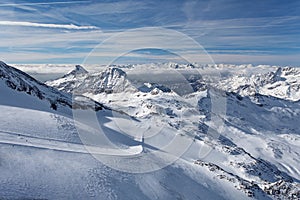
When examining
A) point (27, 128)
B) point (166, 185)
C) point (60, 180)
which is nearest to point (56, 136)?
point (27, 128)

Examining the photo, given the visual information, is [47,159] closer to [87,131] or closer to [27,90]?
[87,131]

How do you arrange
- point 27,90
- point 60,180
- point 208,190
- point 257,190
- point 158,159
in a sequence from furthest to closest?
1. point 27,90
2. point 257,190
3. point 158,159
4. point 208,190
5. point 60,180

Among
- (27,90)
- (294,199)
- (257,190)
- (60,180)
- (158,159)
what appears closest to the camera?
(60,180)

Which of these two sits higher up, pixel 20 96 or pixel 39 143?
pixel 20 96

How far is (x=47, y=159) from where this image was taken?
101 ft

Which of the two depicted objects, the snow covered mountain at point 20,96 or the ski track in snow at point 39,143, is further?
the snow covered mountain at point 20,96

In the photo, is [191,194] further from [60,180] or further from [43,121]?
[43,121]

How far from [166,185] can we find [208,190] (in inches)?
378

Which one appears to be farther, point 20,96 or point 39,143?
point 20,96

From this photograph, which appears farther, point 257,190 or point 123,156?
point 257,190

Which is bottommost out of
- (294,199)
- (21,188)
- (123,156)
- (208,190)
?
(294,199)

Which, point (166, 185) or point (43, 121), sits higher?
point (43, 121)

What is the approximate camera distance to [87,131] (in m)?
52.6

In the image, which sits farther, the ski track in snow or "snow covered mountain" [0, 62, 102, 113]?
"snow covered mountain" [0, 62, 102, 113]
